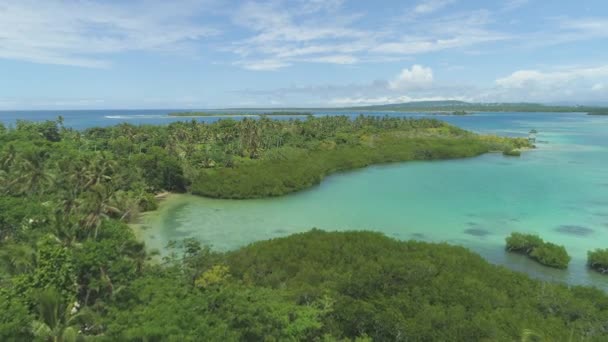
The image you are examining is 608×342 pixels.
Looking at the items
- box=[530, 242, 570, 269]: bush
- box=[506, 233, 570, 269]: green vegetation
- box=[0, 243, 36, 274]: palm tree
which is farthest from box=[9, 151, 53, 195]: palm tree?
box=[530, 242, 570, 269]: bush

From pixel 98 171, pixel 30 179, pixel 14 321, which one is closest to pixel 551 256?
pixel 14 321

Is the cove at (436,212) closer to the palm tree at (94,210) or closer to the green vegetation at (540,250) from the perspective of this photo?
the green vegetation at (540,250)

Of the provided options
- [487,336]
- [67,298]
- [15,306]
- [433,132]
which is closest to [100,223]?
[67,298]

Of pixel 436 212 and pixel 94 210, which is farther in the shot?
pixel 436 212

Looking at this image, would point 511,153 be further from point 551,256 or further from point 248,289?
point 248,289

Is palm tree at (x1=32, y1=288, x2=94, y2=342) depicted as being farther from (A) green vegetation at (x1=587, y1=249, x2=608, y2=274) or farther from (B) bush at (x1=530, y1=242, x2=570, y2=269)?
(A) green vegetation at (x1=587, y1=249, x2=608, y2=274)

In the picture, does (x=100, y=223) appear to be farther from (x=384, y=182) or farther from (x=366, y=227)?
(x=384, y=182)
